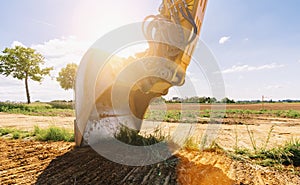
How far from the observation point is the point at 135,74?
2.92 m

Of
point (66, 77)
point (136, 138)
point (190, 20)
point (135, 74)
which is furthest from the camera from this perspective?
point (66, 77)

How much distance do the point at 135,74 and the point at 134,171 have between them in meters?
1.44

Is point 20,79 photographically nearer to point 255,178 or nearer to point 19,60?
point 19,60

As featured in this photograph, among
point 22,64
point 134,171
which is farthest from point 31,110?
point 134,171

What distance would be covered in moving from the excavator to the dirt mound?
699mm

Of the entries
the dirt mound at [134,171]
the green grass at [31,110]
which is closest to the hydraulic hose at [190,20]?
the dirt mound at [134,171]

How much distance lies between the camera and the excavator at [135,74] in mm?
2322

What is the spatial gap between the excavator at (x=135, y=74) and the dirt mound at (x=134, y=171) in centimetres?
70

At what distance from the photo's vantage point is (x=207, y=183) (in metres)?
1.65

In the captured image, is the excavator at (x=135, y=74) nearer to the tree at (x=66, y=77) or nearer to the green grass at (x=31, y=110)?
the green grass at (x=31, y=110)

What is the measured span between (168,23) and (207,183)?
1.82m

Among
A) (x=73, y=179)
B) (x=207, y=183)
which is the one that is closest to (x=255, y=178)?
(x=207, y=183)

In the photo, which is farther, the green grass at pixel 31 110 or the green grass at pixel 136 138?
the green grass at pixel 31 110

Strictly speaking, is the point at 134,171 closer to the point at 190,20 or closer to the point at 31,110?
the point at 190,20
